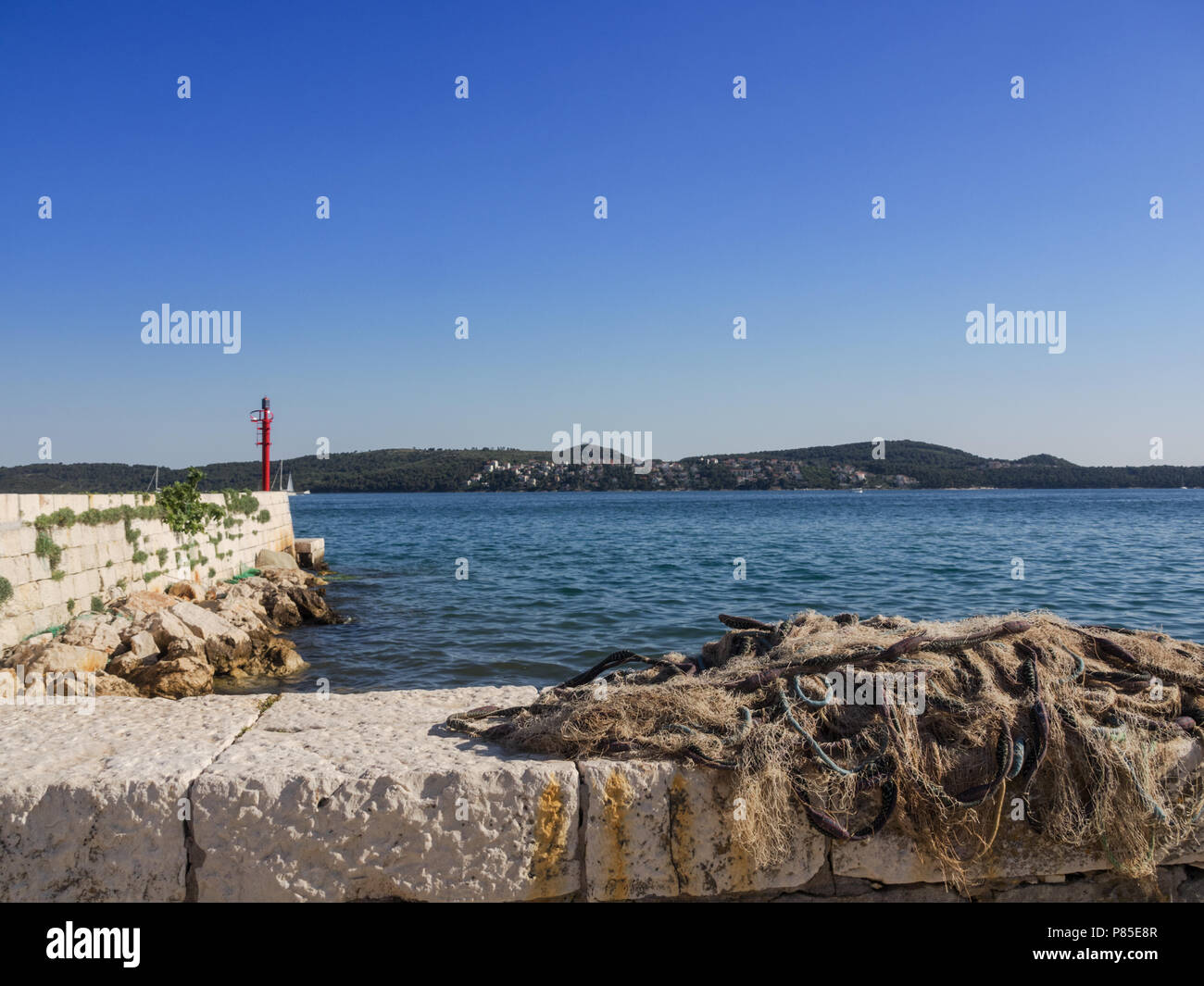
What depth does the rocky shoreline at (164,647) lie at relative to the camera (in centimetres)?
805

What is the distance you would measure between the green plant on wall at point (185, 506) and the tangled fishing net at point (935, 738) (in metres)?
14.1

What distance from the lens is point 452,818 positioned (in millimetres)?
2824

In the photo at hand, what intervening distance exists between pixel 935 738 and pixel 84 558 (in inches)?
473

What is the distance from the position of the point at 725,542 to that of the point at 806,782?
33954 millimetres

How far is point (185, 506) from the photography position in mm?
15766

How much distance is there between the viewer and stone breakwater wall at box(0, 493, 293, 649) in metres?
9.19

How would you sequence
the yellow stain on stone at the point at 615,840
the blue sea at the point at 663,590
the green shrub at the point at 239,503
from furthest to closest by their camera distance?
1. the green shrub at the point at 239,503
2. the blue sea at the point at 663,590
3. the yellow stain on stone at the point at 615,840

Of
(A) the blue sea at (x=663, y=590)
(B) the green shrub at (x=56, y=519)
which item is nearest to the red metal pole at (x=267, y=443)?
(A) the blue sea at (x=663, y=590)

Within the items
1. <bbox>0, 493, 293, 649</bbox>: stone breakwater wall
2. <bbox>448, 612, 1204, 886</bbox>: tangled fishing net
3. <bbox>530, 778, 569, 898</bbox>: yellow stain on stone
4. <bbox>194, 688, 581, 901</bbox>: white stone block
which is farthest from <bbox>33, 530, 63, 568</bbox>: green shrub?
<bbox>530, 778, 569, 898</bbox>: yellow stain on stone

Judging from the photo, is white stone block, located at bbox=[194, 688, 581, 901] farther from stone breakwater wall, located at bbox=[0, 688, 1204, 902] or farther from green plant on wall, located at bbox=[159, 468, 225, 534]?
green plant on wall, located at bbox=[159, 468, 225, 534]

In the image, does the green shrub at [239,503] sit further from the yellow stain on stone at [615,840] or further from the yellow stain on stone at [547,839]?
the yellow stain on stone at [615,840]

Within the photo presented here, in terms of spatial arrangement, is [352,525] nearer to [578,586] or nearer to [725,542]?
[725,542]

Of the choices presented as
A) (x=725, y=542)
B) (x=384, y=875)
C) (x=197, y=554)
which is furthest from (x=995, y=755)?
(x=725, y=542)
